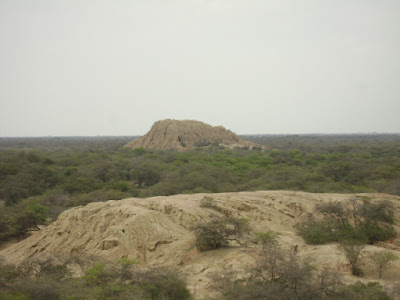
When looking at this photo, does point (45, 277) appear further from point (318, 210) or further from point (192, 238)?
point (318, 210)

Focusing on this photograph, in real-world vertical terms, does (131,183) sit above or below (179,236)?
below

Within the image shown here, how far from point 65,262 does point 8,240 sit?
720 centimetres

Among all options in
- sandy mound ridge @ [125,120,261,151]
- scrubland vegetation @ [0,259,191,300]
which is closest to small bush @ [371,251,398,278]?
scrubland vegetation @ [0,259,191,300]

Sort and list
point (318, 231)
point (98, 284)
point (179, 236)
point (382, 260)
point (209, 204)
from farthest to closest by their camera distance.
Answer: point (209, 204), point (318, 231), point (179, 236), point (382, 260), point (98, 284)

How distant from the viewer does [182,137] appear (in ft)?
171

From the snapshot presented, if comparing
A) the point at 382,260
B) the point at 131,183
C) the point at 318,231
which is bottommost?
the point at 131,183

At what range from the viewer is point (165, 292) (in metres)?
7.05

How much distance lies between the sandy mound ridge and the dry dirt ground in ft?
122

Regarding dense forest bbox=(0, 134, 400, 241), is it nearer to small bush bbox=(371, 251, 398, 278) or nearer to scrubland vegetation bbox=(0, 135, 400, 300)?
scrubland vegetation bbox=(0, 135, 400, 300)

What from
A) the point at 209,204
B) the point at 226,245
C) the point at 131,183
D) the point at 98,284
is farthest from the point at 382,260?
the point at 131,183

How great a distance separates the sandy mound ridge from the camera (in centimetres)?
5031

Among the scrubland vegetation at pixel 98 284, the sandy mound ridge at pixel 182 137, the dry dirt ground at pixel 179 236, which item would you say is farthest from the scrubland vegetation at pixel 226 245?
the sandy mound ridge at pixel 182 137

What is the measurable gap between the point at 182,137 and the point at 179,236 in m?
42.4

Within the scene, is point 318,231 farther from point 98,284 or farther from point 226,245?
point 98,284
